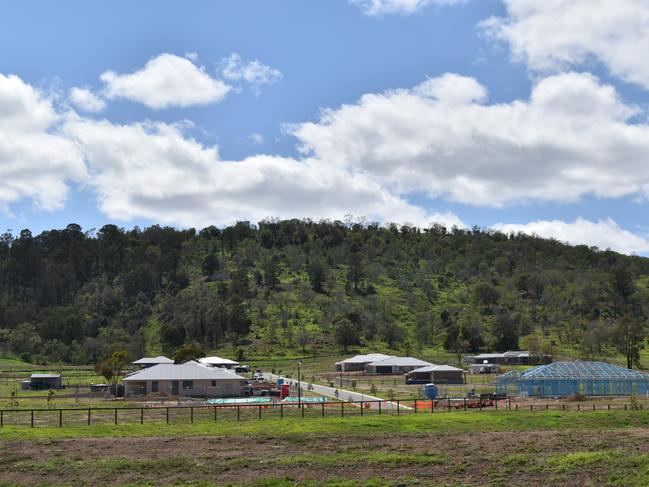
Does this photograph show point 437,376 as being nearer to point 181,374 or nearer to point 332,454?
point 181,374

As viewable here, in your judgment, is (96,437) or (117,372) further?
(117,372)

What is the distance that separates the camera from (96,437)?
37156 mm

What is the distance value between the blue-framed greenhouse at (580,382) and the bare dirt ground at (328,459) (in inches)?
1571

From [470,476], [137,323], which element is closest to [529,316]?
[137,323]

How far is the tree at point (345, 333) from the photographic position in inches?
6166

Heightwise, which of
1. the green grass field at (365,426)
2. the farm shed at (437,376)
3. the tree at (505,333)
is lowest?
the green grass field at (365,426)

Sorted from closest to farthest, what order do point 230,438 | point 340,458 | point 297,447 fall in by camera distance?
1. point 340,458
2. point 297,447
3. point 230,438

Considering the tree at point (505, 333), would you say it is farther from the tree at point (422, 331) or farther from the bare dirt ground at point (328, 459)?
the bare dirt ground at point (328, 459)

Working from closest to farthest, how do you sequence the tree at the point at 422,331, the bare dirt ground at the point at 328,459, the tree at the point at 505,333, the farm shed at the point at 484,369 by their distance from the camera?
the bare dirt ground at the point at 328,459
the farm shed at the point at 484,369
the tree at the point at 505,333
the tree at the point at 422,331

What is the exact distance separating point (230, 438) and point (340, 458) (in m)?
7.17

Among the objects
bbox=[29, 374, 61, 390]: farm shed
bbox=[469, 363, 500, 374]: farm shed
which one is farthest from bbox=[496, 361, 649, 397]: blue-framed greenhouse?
bbox=[29, 374, 61, 390]: farm shed

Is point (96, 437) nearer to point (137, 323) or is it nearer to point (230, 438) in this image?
point (230, 438)

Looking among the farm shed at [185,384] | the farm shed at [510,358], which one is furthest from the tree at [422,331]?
the farm shed at [185,384]

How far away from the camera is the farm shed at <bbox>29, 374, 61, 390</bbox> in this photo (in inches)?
3600
